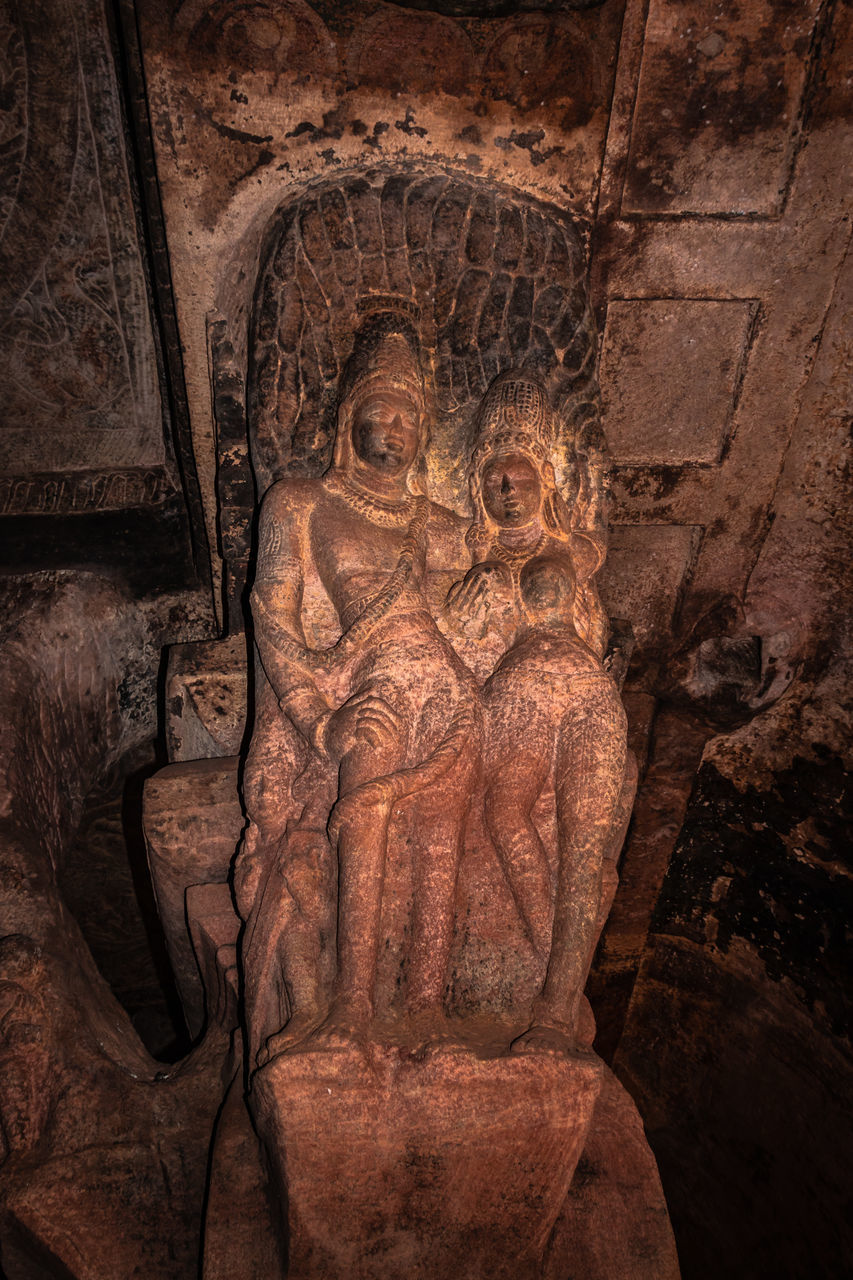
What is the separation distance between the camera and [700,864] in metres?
4.65

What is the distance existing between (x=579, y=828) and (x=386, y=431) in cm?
123

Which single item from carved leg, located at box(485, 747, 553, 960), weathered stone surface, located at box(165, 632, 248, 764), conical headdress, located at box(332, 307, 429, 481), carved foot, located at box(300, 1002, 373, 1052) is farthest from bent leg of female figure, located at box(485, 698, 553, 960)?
weathered stone surface, located at box(165, 632, 248, 764)

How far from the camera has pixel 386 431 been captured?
2.62 metres

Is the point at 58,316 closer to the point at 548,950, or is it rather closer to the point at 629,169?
the point at 629,169

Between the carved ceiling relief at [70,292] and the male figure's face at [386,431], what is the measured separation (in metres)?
1.37

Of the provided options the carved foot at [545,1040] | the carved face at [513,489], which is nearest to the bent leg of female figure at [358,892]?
the carved foot at [545,1040]

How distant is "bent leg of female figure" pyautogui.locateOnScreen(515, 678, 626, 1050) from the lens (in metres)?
2.11

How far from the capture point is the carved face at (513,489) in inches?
104

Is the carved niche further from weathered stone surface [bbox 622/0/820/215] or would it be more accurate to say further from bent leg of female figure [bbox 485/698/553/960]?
weathered stone surface [bbox 622/0/820/215]

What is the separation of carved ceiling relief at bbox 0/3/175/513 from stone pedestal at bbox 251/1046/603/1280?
2559mm

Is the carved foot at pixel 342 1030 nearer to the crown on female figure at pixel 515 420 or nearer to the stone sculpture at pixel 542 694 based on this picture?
the stone sculpture at pixel 542 694

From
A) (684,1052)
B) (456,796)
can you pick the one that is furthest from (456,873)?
(684,1052)

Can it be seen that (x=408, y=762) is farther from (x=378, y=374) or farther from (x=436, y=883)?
(x=378, y=374)

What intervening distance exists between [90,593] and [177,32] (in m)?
1.89
